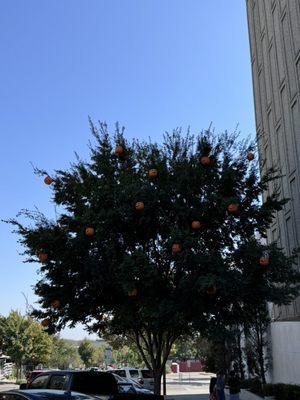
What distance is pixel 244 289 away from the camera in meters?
11.9

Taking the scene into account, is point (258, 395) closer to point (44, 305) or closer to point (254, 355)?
point (254, 355)

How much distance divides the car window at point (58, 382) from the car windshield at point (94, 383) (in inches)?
8.3

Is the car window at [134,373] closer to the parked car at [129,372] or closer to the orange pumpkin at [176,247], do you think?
the parked car at [129,372]

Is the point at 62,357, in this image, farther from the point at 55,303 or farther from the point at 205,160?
the point at 205,160

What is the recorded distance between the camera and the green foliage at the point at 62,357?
8951cm

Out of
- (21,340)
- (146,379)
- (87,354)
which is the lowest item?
(146,379)

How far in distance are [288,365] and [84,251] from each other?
1282cm

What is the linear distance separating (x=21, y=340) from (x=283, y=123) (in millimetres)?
35228

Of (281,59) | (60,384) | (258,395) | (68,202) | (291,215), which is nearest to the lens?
(60,384)

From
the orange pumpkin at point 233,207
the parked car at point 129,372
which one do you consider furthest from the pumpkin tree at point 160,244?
the parked car at point 129,372

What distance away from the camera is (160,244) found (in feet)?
44.6

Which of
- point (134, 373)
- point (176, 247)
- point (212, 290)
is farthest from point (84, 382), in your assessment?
point (134, 373)

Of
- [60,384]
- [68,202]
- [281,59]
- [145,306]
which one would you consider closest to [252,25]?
[281,59]

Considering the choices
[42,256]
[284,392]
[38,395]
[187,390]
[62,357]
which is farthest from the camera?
[62,357]
